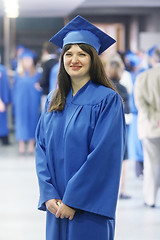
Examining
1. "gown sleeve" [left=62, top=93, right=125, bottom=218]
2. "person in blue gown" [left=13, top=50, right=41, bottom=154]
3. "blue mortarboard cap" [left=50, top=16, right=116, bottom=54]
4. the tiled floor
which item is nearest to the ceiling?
"person in blue gown" [left=13, top=50, right=41, bottom=154]

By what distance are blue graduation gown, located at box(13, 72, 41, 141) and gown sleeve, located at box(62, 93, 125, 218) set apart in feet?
21.2

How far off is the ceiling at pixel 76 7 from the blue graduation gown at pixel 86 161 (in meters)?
→ 9.19

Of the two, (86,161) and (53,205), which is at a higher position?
(86,161)

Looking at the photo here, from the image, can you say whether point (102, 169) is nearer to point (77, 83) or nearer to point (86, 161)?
point (86, 161)

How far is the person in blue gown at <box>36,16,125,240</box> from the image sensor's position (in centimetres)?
262

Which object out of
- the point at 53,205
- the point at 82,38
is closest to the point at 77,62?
the point at 82,38

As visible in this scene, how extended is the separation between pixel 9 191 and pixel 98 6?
36.6ft

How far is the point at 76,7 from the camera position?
49.4 ft

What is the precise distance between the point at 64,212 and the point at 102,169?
0.26m

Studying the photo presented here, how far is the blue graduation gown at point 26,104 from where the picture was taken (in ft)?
29.7

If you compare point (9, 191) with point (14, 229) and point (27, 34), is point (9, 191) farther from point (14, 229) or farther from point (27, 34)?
point (27, 34)

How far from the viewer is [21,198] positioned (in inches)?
237

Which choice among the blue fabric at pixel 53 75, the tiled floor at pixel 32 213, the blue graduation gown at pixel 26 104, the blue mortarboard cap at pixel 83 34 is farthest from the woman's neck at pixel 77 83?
the blue graduation gown at pixel 26 104

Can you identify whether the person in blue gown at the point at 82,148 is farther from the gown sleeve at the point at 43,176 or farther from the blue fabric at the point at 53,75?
the blue fabric at the point at 53,75
